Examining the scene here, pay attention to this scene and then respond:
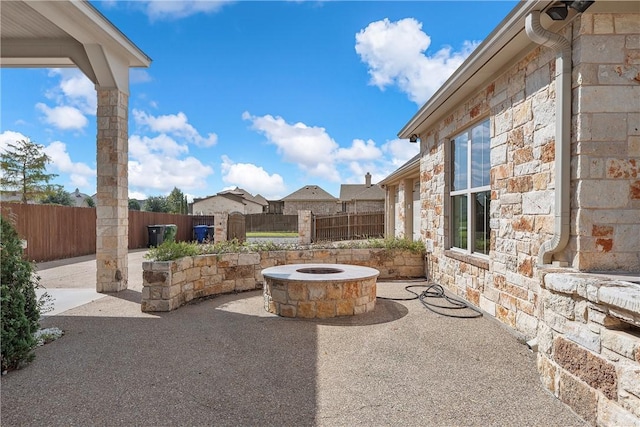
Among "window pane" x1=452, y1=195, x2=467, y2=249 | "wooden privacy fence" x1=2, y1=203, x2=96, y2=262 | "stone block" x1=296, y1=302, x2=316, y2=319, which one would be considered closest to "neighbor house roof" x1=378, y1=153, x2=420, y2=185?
"window pane" x1=452, y1=195, x2=467, y2=249

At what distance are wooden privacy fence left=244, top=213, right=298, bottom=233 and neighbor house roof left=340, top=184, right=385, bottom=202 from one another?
6365 millimetres

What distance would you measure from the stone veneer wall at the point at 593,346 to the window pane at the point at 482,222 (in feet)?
7.16

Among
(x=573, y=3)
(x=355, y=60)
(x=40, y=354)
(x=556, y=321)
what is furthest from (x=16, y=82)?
(x=556, y=321)

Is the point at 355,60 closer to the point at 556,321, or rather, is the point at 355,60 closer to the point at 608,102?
the point at 608,102

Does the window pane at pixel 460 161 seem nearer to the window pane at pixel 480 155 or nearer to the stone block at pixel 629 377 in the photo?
the window pane at pixel 480 155

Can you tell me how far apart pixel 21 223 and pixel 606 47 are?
1339 cm

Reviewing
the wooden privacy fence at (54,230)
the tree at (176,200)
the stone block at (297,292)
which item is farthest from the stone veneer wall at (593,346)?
the tree at (176,200)

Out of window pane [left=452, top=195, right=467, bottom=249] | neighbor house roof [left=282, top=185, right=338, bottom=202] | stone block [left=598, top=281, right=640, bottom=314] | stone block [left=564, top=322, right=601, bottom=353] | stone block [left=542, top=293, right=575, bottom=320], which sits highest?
neighbor house roof [left=282, top=185, right=338, bottom=202]

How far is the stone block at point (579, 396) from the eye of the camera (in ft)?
7.69

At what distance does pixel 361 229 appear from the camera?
16312mm

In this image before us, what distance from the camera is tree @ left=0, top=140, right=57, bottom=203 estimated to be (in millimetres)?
19156

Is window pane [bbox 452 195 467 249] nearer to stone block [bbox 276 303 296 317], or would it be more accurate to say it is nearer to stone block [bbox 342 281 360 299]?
stone block [bbox 342 281 360 299]

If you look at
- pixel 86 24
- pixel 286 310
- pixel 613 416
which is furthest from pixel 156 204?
pixel 613 416

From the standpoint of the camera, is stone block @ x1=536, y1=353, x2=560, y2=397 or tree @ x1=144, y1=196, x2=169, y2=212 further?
tree @ x1=144, y1=196, x2=169, y2=212
